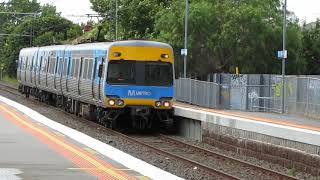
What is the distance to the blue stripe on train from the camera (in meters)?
22.6

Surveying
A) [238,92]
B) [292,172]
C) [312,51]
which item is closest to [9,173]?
[292,172]

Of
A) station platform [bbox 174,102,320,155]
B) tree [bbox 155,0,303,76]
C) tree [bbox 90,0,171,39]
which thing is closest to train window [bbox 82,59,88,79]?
station platform [bbox 174,102,320,155]

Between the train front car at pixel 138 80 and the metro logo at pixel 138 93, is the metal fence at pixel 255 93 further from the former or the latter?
the metro logo at pixel 138 93

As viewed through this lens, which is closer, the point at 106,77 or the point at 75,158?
the point at 75,158

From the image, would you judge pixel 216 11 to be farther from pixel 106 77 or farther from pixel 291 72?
pixel 106 77

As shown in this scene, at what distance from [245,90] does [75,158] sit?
23793 mm

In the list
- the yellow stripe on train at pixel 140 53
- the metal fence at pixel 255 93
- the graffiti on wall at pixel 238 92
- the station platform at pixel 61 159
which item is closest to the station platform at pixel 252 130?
the yellow stripe on train at pixel 140 53

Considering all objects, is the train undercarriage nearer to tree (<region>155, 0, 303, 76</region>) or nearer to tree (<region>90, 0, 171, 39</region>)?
tree (<region>155, 0, 303, 76</region>)

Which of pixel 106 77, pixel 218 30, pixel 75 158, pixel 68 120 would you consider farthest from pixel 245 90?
pixel 75 158

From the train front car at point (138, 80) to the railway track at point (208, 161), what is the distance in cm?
100

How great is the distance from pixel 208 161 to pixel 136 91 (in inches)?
250

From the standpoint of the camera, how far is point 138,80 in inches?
902

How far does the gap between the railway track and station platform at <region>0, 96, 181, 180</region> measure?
2.31 meters

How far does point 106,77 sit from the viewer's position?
888 inches
